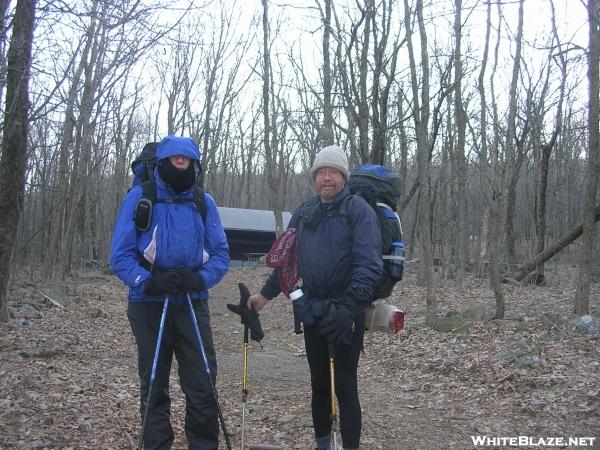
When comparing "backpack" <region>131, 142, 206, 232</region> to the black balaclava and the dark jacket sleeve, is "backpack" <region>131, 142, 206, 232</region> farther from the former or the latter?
the dark jacket sleeve

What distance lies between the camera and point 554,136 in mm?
15875

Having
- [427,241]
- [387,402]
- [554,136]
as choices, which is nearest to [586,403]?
[387,402]

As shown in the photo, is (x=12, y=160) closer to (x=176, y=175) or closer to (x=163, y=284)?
(x=176, y=175)

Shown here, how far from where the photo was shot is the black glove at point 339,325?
10.9ft

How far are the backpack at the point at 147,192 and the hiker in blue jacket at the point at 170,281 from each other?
0.10 feet

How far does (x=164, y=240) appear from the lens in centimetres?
352

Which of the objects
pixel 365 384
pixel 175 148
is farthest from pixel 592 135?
pixel 175 148

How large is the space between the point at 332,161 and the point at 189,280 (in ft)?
4.09

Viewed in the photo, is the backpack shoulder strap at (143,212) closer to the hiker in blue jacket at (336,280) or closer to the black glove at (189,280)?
the black glove at (189,280)

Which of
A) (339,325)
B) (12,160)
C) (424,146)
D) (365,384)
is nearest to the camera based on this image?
(339,325)

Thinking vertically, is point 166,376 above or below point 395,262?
below

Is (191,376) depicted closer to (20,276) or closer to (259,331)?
(259,331)

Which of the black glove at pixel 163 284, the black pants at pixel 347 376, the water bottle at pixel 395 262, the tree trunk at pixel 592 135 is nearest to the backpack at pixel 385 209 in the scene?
the water bottle at pixel 395 262

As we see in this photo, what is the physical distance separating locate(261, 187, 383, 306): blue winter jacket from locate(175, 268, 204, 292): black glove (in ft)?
2.26
